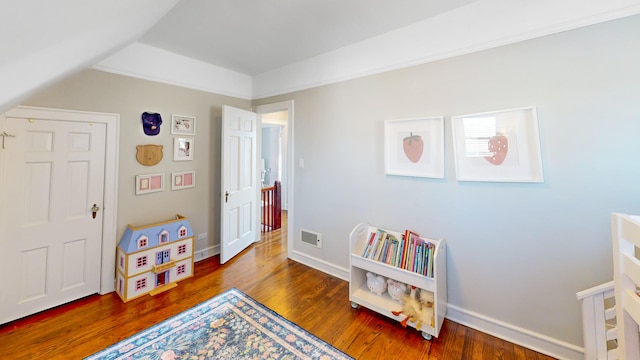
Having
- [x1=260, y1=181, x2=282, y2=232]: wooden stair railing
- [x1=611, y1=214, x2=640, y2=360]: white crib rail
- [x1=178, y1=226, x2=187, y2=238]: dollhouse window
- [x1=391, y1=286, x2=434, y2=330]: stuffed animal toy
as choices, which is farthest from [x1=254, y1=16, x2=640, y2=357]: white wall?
[x1=260, y1=181, x2=282, y2=232]: wooden stair railing

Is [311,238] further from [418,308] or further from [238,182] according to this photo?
[418,308]

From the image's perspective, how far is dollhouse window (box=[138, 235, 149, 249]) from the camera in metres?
2.37

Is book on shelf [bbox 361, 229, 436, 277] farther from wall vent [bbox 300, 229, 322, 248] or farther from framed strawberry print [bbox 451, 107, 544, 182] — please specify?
wall vent [bbox 300, 229, 322, 248]

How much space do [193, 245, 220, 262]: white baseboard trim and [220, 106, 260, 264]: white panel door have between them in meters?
0.31

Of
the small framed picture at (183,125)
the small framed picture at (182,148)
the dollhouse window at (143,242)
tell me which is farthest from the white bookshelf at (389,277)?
the small framed picture at (183,125)

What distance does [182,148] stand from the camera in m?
2.90

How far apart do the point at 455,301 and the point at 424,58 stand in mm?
2127

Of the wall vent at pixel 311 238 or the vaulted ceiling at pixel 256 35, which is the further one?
the wall vent at pixel 311 238

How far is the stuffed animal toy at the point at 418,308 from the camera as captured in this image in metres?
1.83

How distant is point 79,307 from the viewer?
215 centimetres

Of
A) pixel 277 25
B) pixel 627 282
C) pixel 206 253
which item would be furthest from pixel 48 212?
pixel 627 282

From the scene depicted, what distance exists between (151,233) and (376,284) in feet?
7.68

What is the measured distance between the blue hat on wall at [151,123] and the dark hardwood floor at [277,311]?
5.58ft

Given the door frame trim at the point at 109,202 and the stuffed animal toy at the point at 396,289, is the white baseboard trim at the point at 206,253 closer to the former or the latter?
the door frame trim at the point at 109,202
